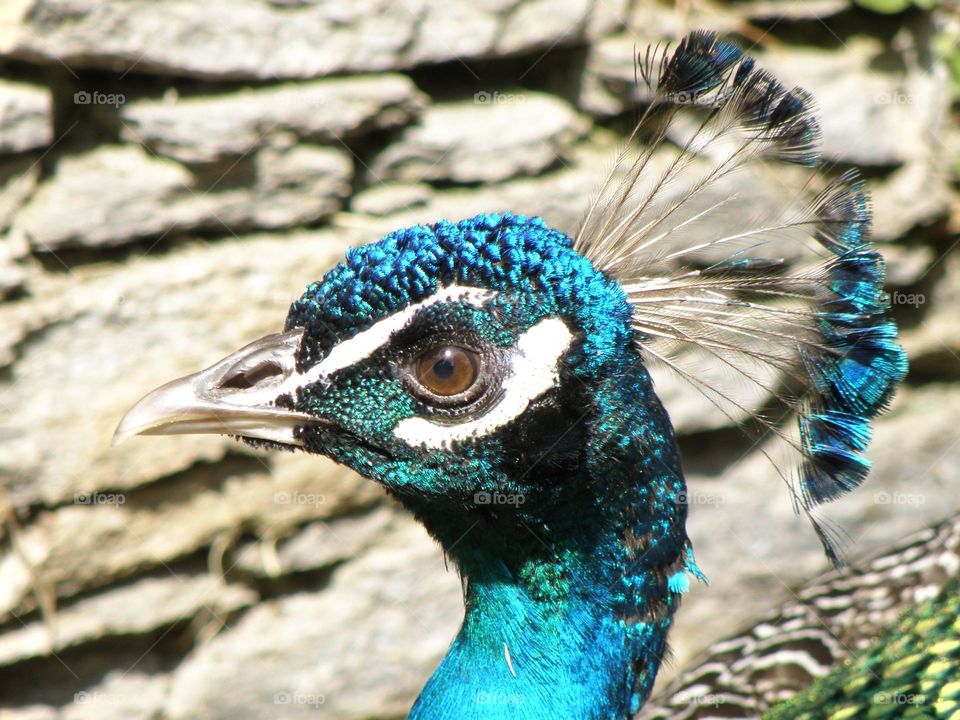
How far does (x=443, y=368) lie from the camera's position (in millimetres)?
1275

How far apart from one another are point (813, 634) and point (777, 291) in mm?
1071

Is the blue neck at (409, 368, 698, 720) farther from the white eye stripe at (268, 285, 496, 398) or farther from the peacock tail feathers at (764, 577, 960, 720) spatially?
the peacock tail feathers at (764, 577, 960, 720)

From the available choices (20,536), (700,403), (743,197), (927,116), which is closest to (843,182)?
(743,197)

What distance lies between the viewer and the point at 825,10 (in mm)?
2689

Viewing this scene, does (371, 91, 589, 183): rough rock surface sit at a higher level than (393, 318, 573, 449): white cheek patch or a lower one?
higher

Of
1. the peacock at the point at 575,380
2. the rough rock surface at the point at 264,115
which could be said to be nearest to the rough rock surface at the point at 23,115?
the rough rock surface at the point at 264,115

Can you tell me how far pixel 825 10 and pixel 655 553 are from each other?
1833mm

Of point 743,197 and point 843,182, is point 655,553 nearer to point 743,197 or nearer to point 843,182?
point 843,182

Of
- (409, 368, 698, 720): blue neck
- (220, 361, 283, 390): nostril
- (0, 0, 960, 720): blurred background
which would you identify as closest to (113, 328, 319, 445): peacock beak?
(220, 361, 283, 390): nostril

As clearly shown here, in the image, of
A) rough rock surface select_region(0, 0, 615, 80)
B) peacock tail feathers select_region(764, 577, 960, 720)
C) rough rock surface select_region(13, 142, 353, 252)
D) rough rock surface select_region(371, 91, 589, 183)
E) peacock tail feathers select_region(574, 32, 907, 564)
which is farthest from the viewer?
rough rock surface select_region(371, 91, 589, 183)

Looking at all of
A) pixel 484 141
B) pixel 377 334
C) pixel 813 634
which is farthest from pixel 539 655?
pixel 484 141

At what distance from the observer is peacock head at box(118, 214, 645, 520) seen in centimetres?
128

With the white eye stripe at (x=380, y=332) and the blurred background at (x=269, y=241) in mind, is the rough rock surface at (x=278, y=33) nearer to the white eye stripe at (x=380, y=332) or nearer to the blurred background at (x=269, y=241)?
the blurred background at (x=269, y=241)

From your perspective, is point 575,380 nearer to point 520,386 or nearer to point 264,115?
point 520,386
